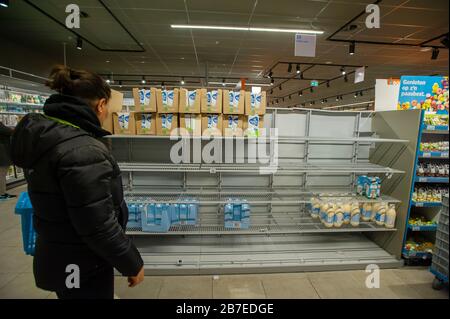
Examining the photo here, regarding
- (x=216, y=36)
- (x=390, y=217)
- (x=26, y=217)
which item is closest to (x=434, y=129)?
(x=390, y=217)

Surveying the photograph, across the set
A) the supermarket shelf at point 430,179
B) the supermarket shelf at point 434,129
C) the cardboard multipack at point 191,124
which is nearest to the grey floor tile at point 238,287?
the cardboard multipack at point 191,124

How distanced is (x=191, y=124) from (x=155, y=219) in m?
1.10

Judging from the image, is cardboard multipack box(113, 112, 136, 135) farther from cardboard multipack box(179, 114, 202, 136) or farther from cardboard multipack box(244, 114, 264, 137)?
cardboard multipack box(244, 114, 264, 137)

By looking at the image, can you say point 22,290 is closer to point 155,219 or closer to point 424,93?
point 155,219

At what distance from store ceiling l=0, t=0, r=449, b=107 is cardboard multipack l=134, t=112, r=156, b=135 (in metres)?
3.05

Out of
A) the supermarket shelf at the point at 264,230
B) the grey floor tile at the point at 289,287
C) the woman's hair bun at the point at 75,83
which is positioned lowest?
the grey floor tile at the point at 289,287

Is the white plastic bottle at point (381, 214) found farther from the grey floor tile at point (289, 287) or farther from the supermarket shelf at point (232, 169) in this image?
the grey floor tile at point (289, 287)

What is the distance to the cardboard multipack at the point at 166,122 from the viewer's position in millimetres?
2695

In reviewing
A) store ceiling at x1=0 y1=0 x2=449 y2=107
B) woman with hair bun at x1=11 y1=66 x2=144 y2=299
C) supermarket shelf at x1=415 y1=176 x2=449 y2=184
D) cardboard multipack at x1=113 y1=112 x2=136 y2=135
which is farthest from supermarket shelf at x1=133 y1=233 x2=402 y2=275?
store ceiling at x1=0 y1=0 x2=449 y2=107

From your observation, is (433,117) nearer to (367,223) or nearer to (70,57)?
(367,223)

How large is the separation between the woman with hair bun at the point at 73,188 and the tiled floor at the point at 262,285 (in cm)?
142

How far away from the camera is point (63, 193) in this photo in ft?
3.43

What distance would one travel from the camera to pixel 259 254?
9.96 feet

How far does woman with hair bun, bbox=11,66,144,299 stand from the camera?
1.01m
